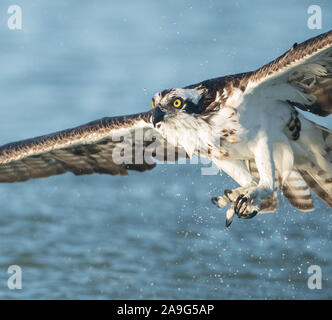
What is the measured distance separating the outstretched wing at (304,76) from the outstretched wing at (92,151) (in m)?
1.96

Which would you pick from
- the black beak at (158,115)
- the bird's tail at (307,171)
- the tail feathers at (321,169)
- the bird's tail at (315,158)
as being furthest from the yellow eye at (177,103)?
the tail feathers at (321,169)

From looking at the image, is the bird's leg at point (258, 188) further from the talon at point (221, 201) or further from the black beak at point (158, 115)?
the black beak at point (158, 115)

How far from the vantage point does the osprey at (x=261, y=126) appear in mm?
8758

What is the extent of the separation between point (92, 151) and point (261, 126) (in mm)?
3149

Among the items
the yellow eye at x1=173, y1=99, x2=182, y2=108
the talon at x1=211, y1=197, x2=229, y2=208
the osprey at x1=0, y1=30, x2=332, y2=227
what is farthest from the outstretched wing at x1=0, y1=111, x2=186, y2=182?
the talon at x1=211, y1=197, x2=229, y2=208

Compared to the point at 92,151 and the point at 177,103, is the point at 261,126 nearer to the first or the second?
the point at 177,103

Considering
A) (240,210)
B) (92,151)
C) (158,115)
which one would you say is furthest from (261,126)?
(92,151)

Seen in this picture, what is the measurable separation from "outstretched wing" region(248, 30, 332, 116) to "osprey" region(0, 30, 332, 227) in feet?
0.04

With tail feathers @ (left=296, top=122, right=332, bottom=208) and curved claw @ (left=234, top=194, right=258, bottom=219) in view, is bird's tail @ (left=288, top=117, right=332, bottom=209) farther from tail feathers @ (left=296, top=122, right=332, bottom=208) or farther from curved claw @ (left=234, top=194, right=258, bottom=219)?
curved claw @ (left=234, top=194, right=258, bottom=219)

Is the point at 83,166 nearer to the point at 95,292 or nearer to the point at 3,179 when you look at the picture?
the point at 3,179

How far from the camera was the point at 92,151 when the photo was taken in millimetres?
11125

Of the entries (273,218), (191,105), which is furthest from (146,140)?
(273,218)

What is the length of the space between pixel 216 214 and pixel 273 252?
157 centimetres

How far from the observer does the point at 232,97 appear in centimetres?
892
